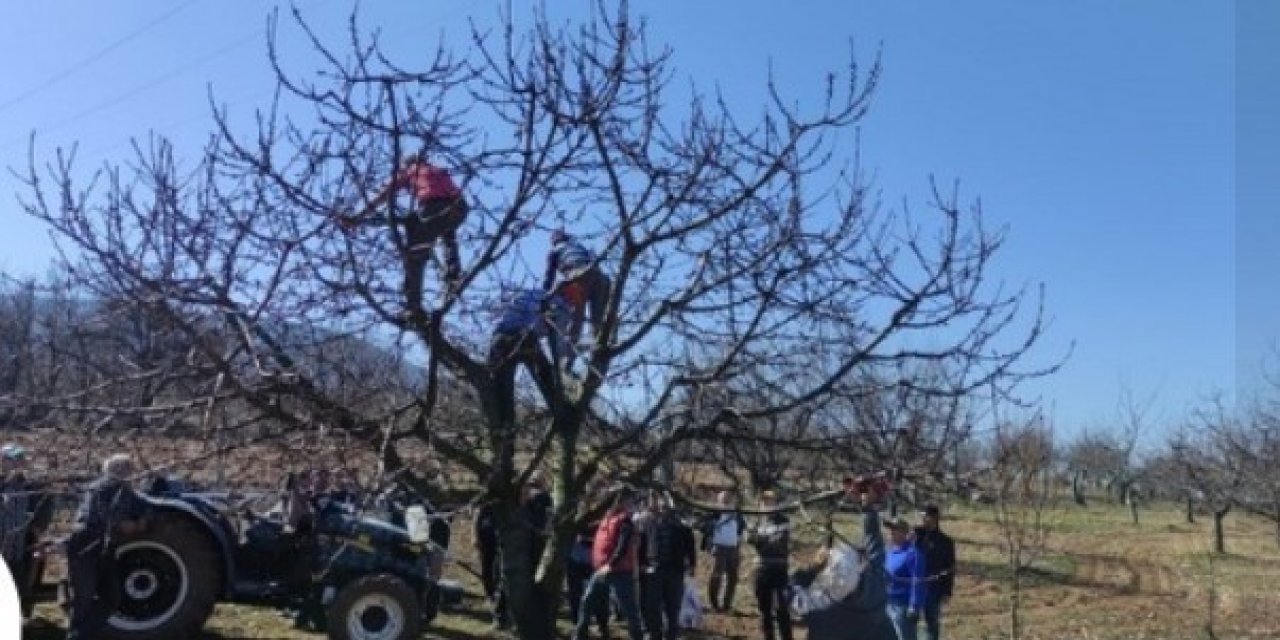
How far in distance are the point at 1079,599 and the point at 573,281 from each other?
59.5ft

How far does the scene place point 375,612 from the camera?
10.8 m

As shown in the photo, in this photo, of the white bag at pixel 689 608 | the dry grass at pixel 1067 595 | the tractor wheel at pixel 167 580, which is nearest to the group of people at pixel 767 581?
the white bag at pixel 689 608

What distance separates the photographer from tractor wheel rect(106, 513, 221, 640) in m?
10.2

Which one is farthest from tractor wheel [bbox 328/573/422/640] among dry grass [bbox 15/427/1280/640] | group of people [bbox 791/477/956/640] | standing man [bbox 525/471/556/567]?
group of people [bbox 791/477/956/640]

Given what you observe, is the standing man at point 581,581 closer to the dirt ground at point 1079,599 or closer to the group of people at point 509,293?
the dirt ground at point 1079,599

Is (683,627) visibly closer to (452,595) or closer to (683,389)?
(452,595)

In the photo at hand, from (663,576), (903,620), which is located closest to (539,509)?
(663,576)

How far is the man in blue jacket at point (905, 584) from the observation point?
11867mm

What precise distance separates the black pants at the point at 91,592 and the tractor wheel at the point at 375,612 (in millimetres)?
1834

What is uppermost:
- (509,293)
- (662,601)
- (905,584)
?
(509,293)

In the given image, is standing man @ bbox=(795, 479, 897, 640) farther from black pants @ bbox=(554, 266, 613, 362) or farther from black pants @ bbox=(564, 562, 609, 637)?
black pants @ bbox=(554, 266, 613, 362)

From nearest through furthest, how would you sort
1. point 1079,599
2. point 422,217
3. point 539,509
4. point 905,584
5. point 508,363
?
point 422,217 → point 508,363 → point 539,509 → point 905,584 → point 1079,599

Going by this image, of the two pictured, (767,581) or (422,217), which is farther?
(767,581)

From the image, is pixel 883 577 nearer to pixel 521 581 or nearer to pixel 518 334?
pixel 521 581
